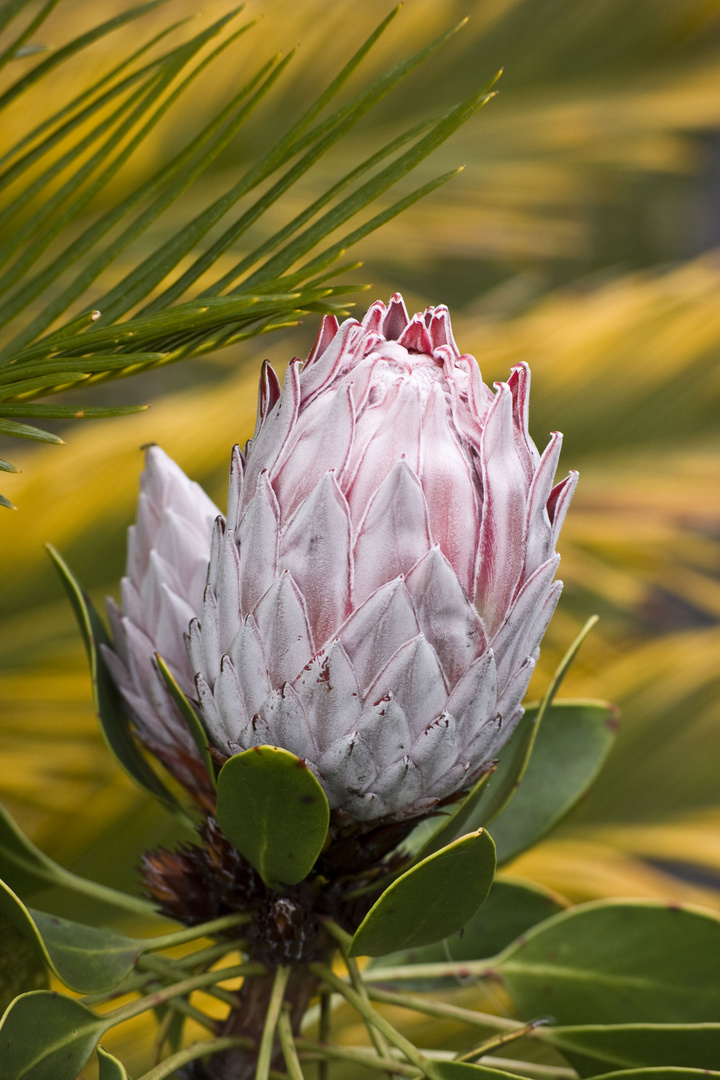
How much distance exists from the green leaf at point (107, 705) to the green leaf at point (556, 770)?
0.19m

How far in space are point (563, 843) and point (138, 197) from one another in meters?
0.92

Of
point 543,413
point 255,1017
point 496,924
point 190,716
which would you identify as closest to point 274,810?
point 190,716

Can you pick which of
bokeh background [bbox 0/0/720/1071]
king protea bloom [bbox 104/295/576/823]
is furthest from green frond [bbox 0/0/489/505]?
bokeh background [bbox 0/0/720/1071]

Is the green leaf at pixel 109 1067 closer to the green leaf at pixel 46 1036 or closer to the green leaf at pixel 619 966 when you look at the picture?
the green leaf at pixel 46 1036

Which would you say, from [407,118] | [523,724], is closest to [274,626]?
[523,724]

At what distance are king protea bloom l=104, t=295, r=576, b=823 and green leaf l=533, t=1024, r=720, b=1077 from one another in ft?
0.55

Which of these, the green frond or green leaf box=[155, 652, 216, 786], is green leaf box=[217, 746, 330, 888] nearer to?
green leaf box=[155, 652, 216, 786]

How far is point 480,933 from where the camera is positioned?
0.59 metres

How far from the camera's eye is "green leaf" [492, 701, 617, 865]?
55cm

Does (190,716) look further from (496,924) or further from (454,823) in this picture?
(496,924)

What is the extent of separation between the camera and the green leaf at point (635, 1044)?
43cm

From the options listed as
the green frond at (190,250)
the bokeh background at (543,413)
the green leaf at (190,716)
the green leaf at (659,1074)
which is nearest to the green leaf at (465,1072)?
the green leaf at (659,1074)

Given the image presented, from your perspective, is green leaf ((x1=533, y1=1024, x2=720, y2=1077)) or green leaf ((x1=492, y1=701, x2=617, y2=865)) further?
green leaf ((x1=492, y1=701, x2=617, y2=865))

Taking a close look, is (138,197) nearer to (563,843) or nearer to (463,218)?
(563,843)
